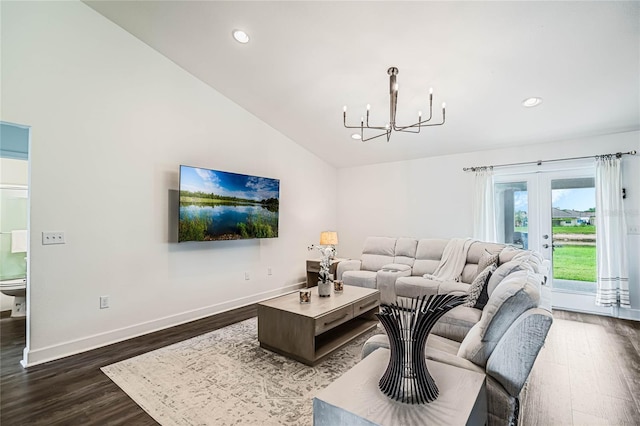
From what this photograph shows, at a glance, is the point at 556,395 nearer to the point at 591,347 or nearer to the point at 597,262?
the point at 591,347

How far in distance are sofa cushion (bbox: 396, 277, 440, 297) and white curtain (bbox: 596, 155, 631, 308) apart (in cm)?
218

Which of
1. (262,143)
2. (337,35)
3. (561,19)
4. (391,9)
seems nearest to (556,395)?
(561,19)

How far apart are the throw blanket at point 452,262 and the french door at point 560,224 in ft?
3.05

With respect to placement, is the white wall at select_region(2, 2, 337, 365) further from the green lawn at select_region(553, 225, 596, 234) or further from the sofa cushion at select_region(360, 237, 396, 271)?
the green lawn at select_region(553, 225, 596, 234)

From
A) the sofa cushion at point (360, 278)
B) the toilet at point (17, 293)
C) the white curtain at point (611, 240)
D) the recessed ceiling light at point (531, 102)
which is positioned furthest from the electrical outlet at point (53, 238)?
the white curtain at point (611, 240)

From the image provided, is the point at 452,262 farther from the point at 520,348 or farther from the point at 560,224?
the point at 520,348

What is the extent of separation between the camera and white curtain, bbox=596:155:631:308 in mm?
3766

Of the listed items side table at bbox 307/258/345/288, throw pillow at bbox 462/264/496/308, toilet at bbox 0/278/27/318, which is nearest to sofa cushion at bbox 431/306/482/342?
throw pillow at bbox 462/264/496/308

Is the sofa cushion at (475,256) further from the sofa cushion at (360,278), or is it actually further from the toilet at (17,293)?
the toilet at (17,293)

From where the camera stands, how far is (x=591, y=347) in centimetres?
302

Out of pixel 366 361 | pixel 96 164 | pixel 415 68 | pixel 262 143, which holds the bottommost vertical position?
pixel 366 361

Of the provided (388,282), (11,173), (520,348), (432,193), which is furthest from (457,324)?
(11,173)

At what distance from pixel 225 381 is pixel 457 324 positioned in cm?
201

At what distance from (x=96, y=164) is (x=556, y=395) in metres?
4.56
